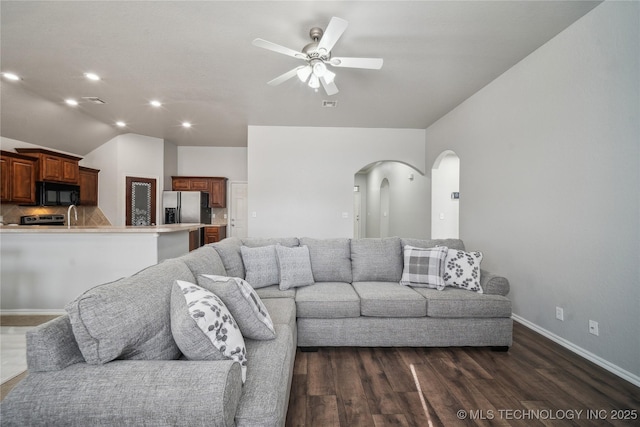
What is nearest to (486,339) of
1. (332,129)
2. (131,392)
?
(131,392)

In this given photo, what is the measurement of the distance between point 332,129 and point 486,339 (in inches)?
165

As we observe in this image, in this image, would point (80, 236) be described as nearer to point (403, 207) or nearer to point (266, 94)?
point (266, 94)

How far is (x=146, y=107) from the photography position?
173 inches

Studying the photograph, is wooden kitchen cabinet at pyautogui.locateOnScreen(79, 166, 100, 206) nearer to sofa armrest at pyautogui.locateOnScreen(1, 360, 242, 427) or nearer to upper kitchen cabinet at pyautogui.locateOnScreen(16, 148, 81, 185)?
upper kitchen cabinet at pyautogui.locateOnScreen(16, 148, 81, 185)

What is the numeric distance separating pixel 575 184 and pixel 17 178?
736cm

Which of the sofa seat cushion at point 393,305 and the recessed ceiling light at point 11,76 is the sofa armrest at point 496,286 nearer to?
the sofa seat cushion at point 393,305

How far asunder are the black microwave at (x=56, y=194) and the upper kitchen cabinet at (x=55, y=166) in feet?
0.33

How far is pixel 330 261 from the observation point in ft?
9.68

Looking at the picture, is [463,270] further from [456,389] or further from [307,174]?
[307,174]

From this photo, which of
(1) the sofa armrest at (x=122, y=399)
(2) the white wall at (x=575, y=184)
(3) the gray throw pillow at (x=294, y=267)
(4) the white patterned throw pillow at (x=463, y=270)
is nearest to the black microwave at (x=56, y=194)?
(3) the gray throw pillow at (x=294, y=267)

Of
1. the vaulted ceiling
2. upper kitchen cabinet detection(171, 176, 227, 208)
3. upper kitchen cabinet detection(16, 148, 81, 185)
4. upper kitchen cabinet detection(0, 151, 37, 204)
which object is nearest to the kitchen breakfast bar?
upper kitchen cabinet detection(0, 151, 37, 204)

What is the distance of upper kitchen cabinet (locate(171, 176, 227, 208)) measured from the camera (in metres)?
6.72

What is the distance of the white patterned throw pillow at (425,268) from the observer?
8.67 ft

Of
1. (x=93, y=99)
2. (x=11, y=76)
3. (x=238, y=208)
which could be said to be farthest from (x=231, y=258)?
(x=238, y=208)
